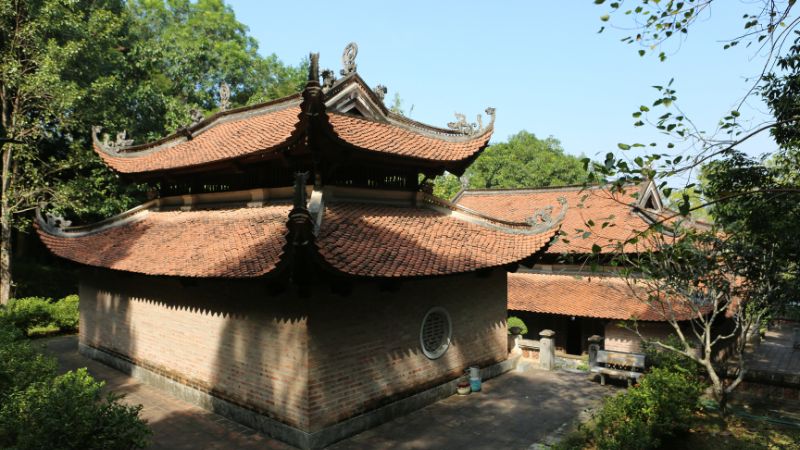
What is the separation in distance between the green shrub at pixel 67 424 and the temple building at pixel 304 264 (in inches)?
113

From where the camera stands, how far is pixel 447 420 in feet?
34.7

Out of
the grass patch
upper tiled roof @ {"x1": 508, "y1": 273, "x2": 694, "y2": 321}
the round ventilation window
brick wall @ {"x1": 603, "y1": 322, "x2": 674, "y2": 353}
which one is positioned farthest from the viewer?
upper tiled roof @ {"x1": 508, "y1": 273, "x2": 694, "y2": 321}

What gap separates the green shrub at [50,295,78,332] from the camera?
19.5 meters

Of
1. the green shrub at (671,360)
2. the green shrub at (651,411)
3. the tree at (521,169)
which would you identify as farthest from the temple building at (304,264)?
the tree at (521,169)

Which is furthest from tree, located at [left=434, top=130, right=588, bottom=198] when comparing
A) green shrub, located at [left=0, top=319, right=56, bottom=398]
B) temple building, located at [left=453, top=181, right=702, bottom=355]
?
green shrub, located at [left=0, top=319, right=56, bottom=398]

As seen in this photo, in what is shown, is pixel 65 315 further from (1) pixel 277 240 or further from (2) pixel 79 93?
(1) pixel 277 240

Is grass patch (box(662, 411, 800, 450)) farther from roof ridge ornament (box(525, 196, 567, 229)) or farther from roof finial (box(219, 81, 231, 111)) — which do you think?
roof finial (box(219, 81, 231, 111))

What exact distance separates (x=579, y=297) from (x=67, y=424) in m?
18.2

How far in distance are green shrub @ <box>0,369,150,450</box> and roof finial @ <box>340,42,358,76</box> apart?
362 inches

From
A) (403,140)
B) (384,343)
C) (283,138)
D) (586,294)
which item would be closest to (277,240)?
(283,138)

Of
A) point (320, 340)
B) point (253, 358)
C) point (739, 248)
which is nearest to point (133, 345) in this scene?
point (253, 358)

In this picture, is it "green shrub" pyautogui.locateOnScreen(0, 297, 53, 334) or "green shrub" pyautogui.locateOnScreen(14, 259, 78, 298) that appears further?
"green shrub" pyautogui.locateOnScreen(14, 259, 78, 298)

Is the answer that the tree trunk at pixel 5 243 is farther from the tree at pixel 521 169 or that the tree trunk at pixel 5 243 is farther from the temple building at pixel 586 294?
the tree at pixel 521 169

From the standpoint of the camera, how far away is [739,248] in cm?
955
